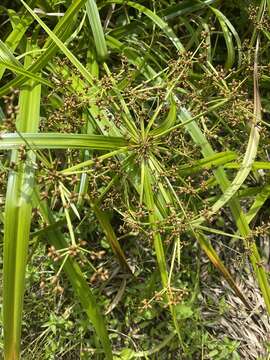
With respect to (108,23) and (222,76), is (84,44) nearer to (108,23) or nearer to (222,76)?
(108,23)

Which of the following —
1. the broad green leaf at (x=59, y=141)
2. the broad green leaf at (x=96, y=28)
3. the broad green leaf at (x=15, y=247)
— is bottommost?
the broad green leaf at (x=15, y=247)

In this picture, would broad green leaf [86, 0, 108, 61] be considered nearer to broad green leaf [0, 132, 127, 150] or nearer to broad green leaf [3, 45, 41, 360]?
broad green leaf [0, 132, 127, 150]

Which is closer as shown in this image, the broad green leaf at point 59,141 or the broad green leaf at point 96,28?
the broad green leaf at point 59,141

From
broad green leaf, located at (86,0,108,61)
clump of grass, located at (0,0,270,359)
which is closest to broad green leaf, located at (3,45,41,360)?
clump of grass, located at (0,0,270,359)

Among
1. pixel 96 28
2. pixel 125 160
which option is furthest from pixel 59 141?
pixel 96 28

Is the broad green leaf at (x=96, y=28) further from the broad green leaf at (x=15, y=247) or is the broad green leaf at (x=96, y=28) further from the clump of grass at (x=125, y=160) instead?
the broad green leaf at (x=15, y=247)

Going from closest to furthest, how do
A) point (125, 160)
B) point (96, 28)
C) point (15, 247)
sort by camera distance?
point (15, 247), point (125, 160), point (96, 28)

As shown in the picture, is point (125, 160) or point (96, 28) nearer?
point (125, 160)

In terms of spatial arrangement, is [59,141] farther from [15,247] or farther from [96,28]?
[96,28]

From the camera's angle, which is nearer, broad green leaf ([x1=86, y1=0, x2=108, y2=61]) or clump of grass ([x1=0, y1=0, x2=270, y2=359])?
clump of grass ([x1=0, y1=0, x2=270, y2=359])

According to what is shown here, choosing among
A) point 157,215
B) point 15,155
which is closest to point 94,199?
point 157,215

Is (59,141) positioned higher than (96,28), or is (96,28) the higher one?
(96,28)

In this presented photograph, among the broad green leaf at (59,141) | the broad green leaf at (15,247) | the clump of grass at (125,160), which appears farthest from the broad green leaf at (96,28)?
the broad green leaf at (15,247)
